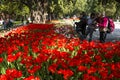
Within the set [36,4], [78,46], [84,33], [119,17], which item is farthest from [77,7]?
[78,46]

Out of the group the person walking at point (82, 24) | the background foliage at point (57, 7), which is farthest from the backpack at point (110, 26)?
the background foliage at point (57, 7)

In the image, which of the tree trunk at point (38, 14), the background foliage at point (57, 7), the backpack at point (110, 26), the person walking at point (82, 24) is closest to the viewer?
the backpack at point (110, 26)

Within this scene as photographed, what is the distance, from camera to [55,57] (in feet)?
22.4

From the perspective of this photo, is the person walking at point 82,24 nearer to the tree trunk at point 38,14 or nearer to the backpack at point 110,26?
the backpack at point 110,26

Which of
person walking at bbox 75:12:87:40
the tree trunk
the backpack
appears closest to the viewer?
the backpack

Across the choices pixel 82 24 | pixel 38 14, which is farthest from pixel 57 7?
pixel 82 24

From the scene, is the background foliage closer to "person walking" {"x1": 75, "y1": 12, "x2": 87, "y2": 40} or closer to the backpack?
"person walking" {"x1": 75, "y1": 12, "x2": 87, "y2": 40}

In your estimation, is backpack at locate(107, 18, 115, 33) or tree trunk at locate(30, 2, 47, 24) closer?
backpack at locate(107, 18, 115, 33)

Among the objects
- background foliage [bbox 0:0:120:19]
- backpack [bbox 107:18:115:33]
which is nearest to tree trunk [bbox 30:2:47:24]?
background foliage [bbox 0:0:120:19]

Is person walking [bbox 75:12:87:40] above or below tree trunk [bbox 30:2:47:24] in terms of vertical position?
above

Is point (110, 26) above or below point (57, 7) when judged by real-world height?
above

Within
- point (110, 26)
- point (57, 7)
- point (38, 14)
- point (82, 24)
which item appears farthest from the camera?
point (57, 7)

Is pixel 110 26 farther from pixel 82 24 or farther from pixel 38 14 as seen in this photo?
pixel 38 14

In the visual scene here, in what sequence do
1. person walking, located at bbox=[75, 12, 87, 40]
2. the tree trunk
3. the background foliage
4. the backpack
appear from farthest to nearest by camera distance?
the background foliage → the tree trunk → person walking, located at bbox=[75, 12, 87, 40] → the backpack
